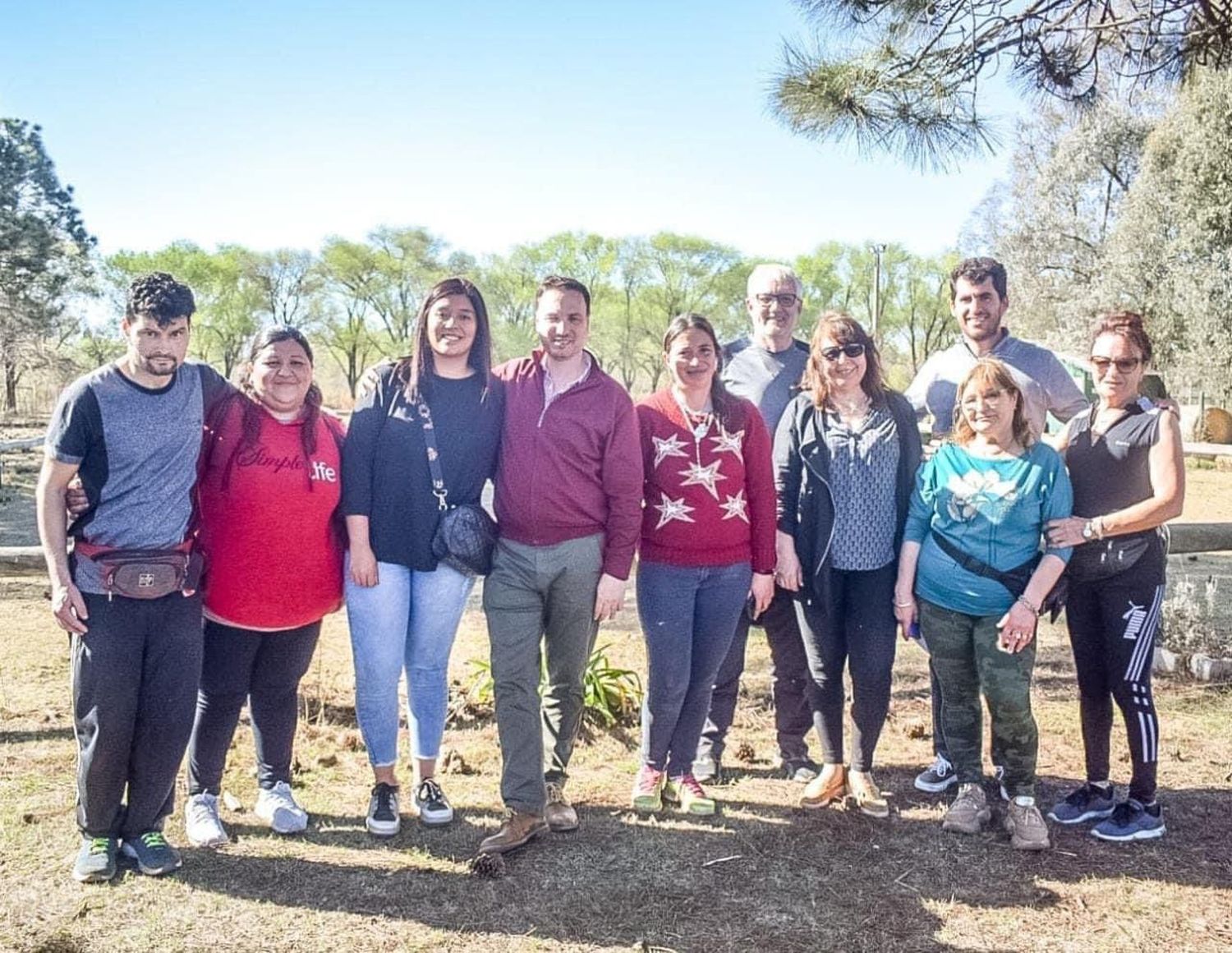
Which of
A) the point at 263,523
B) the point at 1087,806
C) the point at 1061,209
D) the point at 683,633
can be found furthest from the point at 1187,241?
the point at 263,523

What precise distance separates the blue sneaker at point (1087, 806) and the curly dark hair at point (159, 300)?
364 cm

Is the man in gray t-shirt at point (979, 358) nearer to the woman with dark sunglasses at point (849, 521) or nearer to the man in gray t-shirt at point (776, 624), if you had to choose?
the woman with dark sunglasses at point (849, 521)

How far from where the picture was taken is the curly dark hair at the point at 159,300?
3125 mm

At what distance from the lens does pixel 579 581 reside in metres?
3.45

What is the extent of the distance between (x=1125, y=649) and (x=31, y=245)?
88.8 ft

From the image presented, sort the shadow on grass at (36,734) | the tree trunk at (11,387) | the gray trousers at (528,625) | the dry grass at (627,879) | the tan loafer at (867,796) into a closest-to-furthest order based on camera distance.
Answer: the dry grass at (627,879) < the gray trousers at (528,625) < the tan loafer at (867,796) < the shadow on grass at (36,734) < the tree trunk at (11,387)

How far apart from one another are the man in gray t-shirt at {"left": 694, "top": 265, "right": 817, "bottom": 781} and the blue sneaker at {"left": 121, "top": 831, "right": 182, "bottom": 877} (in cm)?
205

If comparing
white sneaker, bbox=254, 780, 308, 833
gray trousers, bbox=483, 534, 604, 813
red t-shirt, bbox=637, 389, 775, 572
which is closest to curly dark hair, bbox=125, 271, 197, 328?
gray trousers, bbox=483, 534, 604, 813

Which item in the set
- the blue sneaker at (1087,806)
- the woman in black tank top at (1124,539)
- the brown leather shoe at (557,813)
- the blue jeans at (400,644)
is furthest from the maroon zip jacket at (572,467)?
the blue sneaker at (1087,806)

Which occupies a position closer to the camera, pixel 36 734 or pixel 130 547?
pixel 130 547

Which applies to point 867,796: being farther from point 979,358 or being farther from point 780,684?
point 979,358

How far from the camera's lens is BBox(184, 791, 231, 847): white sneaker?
344cm

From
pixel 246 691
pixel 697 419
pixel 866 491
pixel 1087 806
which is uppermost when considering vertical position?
pixel 697 419

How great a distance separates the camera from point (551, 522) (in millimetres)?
3400
